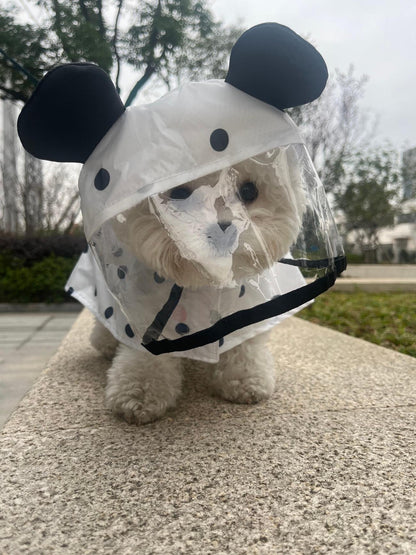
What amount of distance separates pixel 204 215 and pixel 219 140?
22 centimetres

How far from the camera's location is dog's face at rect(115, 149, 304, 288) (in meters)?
1.16

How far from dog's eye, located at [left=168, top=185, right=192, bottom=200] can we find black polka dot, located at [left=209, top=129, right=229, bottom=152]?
0.44 feet

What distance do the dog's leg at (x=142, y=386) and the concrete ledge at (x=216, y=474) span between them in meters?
0.05

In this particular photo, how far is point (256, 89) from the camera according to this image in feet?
4.29

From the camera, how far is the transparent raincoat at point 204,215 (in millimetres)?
1196

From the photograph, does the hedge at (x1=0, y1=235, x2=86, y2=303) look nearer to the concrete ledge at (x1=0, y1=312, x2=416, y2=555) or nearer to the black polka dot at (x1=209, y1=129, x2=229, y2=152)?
the concrete ledge at (x1=0, y1=312, x2=416, y2=555)

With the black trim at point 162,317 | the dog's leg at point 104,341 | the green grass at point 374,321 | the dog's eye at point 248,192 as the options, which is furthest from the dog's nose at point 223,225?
the green grass at point 374,321

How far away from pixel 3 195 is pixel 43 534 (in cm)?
1101

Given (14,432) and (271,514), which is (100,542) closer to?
(271,514)

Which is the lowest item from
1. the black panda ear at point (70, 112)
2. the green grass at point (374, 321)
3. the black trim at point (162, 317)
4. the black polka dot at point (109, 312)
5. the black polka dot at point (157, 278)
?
the green grass at point (374, 321)

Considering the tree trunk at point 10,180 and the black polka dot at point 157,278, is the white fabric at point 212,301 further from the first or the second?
the tree trunk at point 10,180

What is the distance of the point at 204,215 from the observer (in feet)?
3.85

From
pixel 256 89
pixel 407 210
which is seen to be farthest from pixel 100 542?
pixel 407 210

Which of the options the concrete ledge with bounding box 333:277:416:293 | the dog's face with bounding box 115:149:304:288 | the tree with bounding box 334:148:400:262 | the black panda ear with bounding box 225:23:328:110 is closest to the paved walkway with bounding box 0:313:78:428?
the dog's face with bounding box 115:149:304:288
